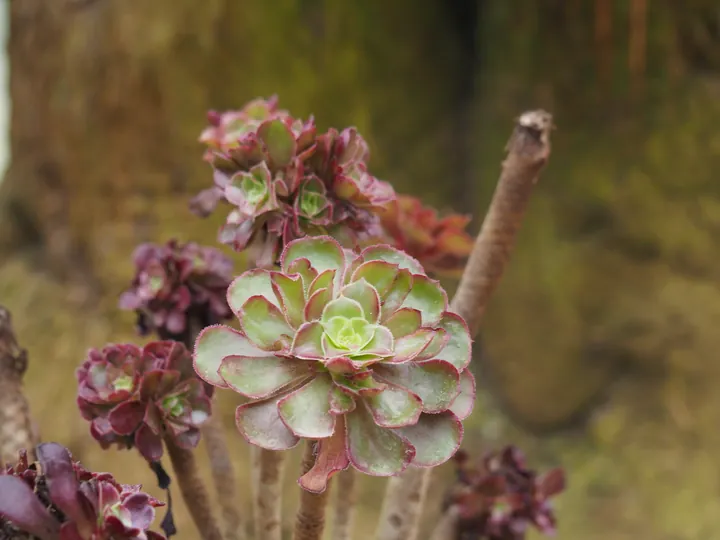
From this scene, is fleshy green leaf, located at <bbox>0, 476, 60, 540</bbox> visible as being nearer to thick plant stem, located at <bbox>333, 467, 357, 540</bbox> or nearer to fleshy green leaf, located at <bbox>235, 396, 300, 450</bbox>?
fleshy green leaf, located at <bbox>235, 396, 300, 450</bbox>

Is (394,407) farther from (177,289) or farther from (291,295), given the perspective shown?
(177,289)

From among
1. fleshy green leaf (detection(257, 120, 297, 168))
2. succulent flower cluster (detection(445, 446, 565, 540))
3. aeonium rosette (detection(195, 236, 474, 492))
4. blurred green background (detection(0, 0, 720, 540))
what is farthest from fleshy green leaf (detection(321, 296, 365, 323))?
blurred green background (detection(0, 0, 720, 540))

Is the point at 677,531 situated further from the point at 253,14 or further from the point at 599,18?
the point at 253,14

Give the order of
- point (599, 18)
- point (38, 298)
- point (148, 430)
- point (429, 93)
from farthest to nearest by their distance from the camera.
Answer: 1. point (429, 93)
2. point (38, 298)
3. point (599, 18)
4. point (148, 430)

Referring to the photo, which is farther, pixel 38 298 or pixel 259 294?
pixel 38 298

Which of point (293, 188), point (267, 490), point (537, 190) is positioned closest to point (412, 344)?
point (293, 188)

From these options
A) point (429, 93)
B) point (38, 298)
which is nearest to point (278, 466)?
point (38, 298)
